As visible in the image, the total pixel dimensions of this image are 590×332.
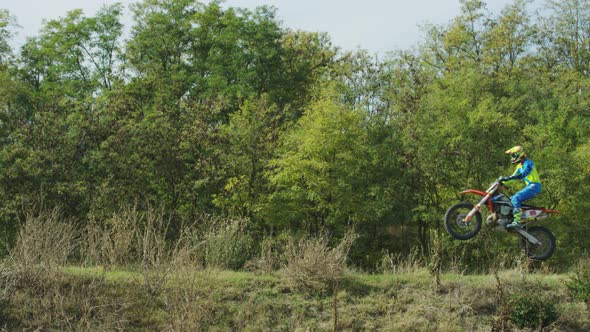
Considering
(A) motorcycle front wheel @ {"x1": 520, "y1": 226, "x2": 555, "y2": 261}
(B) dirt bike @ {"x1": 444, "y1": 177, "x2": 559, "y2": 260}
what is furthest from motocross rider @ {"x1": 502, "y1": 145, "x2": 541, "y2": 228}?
(A) motorcycle front wheel @ {"x1": 520, "y1": 226, "x2": 555, "y2": 261}

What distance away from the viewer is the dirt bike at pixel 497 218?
12.4 meters

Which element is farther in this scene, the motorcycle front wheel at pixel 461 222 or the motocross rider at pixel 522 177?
the motorcycle front wheel at pixel 461 222

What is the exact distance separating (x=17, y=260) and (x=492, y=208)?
981cm

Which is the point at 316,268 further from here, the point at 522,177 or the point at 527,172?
the point at 527,172

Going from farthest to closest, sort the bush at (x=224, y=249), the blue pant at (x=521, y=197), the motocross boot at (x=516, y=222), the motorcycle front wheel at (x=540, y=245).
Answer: the bush at (x=224, y=249) → the motorcycle front wheel at (x=540, y=245) → the motocross boot at (x=516, y=222) → the blue pant at (x=521, y=197)

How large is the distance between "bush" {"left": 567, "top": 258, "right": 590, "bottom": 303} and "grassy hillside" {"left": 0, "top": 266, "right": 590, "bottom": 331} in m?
0.17

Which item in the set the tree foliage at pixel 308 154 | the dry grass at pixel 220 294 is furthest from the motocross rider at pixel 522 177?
the tree foliage at pixel 308 154

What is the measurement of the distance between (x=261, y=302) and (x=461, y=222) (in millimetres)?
4540

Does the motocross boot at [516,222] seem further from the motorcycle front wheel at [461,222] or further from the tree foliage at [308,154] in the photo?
the tree foliage at [308,154]

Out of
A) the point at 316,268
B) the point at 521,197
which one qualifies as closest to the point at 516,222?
the point at 521,197

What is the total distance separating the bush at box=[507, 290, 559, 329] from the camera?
1238cm

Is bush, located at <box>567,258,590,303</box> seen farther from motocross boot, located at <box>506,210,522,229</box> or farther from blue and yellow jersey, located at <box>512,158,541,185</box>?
blue and yellow jersey, located at <box>512,158,541,185</box>

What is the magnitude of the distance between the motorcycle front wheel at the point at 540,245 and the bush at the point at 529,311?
2.88 feet

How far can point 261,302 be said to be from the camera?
42.4ft
